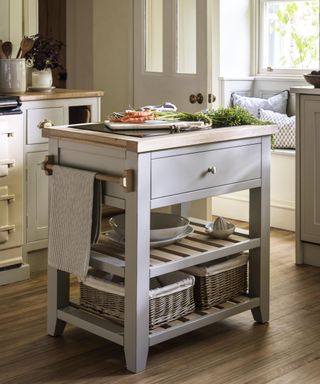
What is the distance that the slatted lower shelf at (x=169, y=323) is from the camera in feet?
10.7

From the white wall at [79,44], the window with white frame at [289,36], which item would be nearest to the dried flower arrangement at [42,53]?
the white wall at [79,44]

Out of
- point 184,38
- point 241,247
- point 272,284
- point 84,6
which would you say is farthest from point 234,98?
point 241,247

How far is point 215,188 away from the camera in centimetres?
338

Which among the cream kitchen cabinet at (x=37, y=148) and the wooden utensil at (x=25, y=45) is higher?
the wooden utensil at (x=25, y=45)

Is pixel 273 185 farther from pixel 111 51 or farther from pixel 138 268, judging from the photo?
pixel 138 268

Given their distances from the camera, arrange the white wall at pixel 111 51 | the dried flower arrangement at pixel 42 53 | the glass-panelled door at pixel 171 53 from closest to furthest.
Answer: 1. the dried flower arrangement at pixel 42 53
2. the glass-panelled door at pixel 171 53
3. the white wall at pixel 111 51

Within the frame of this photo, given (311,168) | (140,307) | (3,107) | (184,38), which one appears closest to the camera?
(140,307)

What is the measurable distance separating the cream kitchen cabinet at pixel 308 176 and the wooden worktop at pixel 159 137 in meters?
1.15

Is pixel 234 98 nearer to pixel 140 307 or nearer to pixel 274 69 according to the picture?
pixel 274 69

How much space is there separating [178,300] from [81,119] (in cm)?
176

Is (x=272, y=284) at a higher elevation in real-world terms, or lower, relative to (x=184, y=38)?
lower

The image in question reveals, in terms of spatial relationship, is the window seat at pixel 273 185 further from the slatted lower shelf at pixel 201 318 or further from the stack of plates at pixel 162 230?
the stack of plates at pixel 162 230

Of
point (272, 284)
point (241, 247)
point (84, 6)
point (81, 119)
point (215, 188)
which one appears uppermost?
point (84, 6)

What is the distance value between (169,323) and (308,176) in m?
1.74
